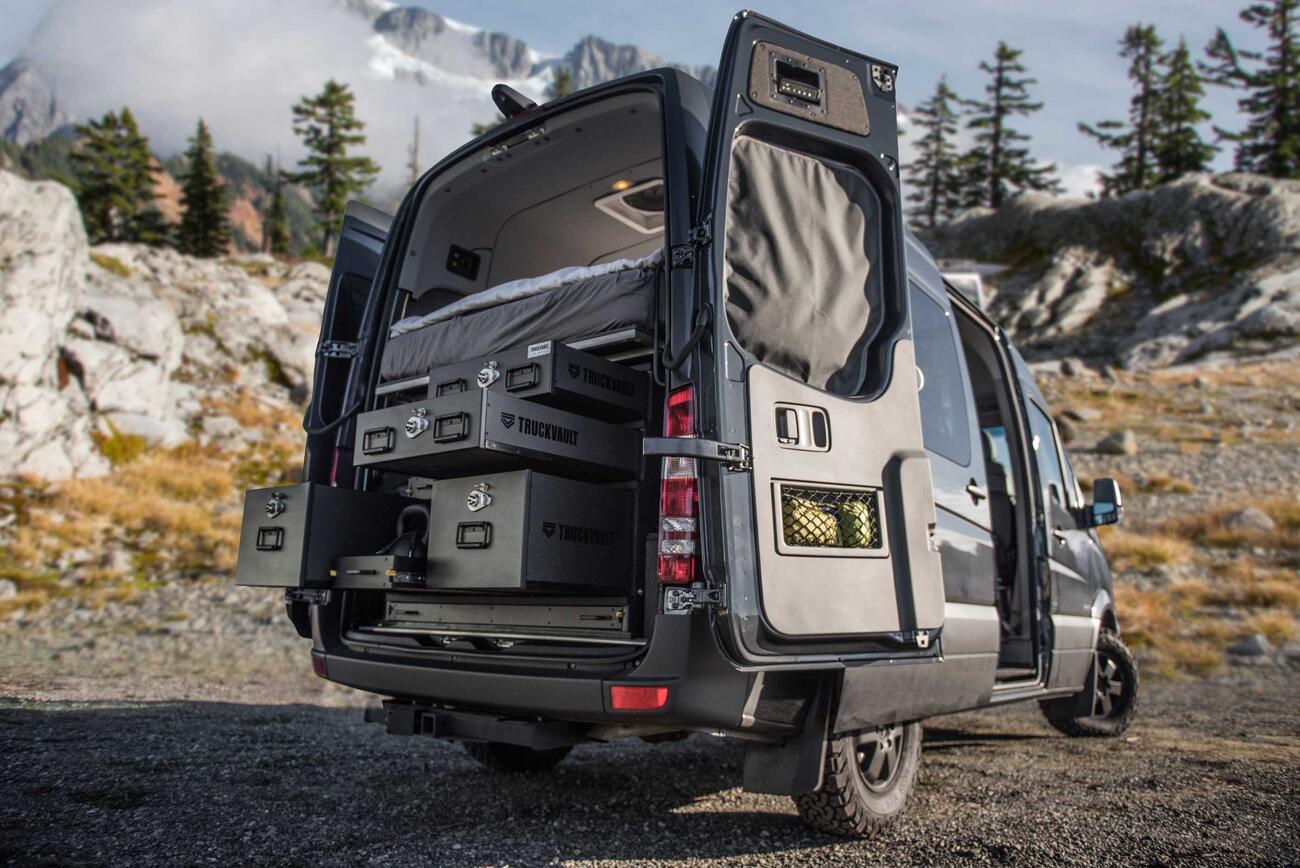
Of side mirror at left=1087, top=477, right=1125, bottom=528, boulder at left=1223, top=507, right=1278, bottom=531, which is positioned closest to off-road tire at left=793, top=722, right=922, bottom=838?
side mirror at left=1087, top=477, right=1125, bottom=528

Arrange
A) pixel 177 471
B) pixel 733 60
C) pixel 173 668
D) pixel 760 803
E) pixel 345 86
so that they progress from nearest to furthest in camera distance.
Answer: pixel 733 60 < pixel 760 803 < pixel 173 668 < pixel 177 471 < pixel 345 86

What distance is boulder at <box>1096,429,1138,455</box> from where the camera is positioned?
17891 millimetres

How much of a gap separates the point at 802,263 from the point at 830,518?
90 cm

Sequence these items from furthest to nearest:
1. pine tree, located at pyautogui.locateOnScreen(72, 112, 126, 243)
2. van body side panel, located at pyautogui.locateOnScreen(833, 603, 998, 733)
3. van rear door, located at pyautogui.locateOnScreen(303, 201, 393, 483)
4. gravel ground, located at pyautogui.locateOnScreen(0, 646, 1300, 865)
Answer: pine tree, located at pyautogui.locateOnScreen(72, 112, 126, 243), van rear door, located at pyautogui.locateOnScreen(303, 201, 393, 483), gravel ground, located at pyautogui.locateOnScreen(0, 646, 1300, 865), van body side panel, located at pyautogui.locateOnScreen(833, 603, 998, 733)

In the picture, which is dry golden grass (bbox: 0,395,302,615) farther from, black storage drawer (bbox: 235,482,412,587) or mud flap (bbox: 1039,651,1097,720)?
mud flap (bbox: 1039,651,1097,720)

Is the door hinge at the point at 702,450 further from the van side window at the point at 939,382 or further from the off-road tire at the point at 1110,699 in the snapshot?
the off-road tire at the point at 1110,699

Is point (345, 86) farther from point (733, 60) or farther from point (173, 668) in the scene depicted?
point (733, 60)

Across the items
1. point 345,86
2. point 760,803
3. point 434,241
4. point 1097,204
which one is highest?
point 345,86

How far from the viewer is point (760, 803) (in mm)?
4219

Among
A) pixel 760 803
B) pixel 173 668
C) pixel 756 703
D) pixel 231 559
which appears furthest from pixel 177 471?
pixel 756 703

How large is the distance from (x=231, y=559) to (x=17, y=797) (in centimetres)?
941

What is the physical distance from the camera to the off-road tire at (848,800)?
336 centimetres

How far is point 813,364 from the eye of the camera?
10.7ft

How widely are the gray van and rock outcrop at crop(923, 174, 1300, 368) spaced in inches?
1172
